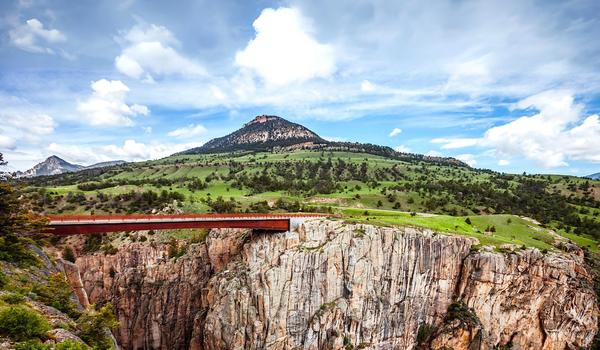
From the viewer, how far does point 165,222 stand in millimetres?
43062

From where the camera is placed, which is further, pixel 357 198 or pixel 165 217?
pixel 357 198

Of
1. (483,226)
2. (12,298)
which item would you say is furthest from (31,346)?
(483,226)

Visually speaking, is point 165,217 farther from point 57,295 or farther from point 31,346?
point 31,346

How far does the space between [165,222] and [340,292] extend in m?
26.7

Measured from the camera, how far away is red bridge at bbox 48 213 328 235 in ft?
124

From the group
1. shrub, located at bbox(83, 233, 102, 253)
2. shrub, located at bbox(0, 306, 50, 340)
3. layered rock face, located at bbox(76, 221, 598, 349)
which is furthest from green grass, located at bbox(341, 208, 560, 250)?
shrub, located at bbox(83, 233, 102, 253)

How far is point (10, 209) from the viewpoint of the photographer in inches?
890

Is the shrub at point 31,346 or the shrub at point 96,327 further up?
the shrub at point 31,346

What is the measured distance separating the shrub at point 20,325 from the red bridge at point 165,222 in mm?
22993

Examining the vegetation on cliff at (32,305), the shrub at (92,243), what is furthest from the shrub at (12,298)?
the shrub at (92,243)

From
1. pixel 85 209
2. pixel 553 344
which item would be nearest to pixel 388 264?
pixel 553 344

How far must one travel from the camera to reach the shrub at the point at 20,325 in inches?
520

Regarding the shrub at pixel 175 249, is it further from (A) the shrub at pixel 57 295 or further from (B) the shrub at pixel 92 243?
(A) the shrub at pixel 57 295

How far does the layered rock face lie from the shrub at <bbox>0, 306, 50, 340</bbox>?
35.4 m
